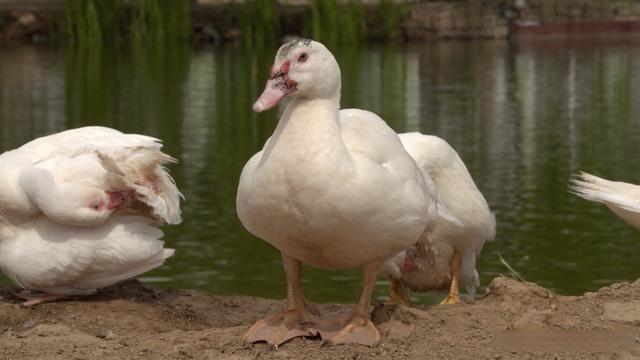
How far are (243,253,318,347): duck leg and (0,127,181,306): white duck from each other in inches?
53.3

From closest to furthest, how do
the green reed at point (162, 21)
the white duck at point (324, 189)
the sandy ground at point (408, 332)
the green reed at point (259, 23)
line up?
the white duck at point (324, 189) → the sandy ground at point (408, 332) → the green reed at point (162, 21) → the green reed at point (259, 23)

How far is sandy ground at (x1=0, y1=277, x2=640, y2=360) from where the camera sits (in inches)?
262

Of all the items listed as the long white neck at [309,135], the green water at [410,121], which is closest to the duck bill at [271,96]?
the long white neck at [309,135]

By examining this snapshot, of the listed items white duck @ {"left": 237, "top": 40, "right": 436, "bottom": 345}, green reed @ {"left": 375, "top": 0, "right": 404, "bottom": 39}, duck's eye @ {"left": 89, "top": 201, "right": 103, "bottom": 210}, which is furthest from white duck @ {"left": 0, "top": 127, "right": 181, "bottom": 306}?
green reed @ {"left": 375, "top": 0, "right": 404, "bottom": 39}

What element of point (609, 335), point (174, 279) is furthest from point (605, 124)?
point (609, 335)

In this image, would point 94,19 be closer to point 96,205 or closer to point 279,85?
point 96,205

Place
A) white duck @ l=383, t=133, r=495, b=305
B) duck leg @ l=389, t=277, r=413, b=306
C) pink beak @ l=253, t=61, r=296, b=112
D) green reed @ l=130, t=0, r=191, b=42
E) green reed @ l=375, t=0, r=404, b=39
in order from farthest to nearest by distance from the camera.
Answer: green reed @ l=375, t=0, r=404, b=39 < green reed @ l=130, t=0, r=191, b=42 < duck leg @ l=389, t=277, r=413, b=306 < white duck @ l=383, t=133, r=495, b=305 < pink beak @ l=253, t=61, r=296, b=112

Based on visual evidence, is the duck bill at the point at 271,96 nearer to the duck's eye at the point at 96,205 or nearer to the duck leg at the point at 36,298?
the duck's eye at the point at 96,205

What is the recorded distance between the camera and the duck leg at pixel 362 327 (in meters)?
6.74

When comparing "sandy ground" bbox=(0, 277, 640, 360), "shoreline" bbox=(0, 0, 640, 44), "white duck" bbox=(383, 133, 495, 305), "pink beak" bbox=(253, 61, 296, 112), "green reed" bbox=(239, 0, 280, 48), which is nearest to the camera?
"pink beak" bbox=(253, 61, 296, 112)

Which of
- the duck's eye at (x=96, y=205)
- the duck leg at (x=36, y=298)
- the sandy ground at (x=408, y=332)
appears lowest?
the duck leg at (x=36, y=298)

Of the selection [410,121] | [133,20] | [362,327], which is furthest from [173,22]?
[362,327]

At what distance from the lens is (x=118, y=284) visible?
878cm

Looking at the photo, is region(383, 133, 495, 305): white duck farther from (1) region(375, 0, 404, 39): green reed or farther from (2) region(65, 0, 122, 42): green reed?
(1) region(375, 0, 404, 39): green reed
